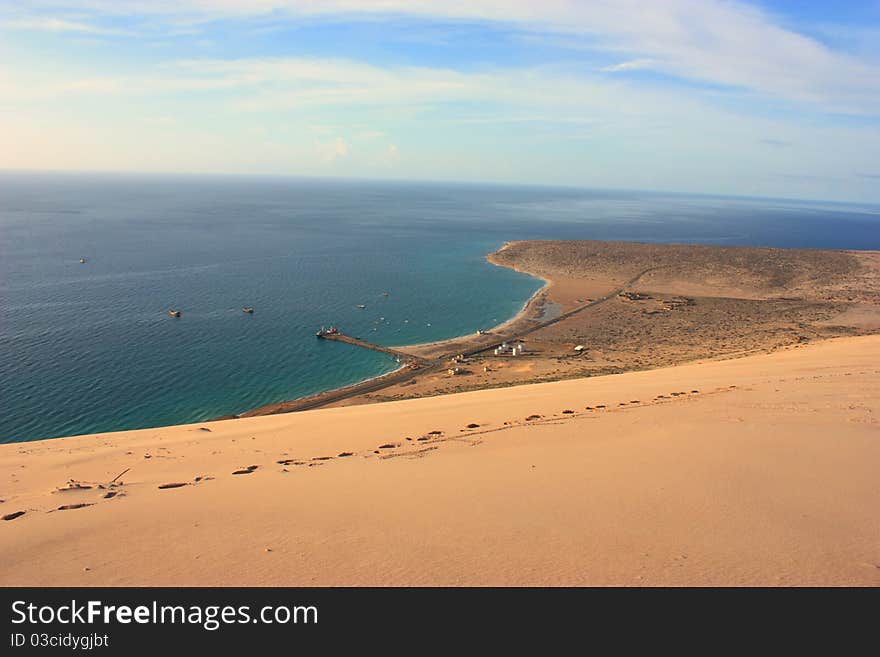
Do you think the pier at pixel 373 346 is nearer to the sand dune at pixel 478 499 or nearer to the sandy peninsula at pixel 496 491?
the sandy peninsula at pixel 496 491

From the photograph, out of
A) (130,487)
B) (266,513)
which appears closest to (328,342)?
(130,487)

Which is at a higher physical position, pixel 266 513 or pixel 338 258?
pixel 338 258

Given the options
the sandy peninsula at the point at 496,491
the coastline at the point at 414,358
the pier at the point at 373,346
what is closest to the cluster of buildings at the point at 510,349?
the coastline at the point at 414,358

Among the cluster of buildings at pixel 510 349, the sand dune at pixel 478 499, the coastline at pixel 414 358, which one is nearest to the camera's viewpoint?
the sand dune at pixel 478 499

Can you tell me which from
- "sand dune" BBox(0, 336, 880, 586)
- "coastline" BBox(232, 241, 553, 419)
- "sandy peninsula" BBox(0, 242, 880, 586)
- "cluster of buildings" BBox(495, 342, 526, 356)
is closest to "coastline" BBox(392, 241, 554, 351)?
"coastline" BBox(232, 241, 553, 419)

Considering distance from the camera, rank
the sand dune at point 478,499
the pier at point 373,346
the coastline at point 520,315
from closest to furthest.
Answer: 1. the sand dune at point 478,499
2. the pier at point 373,346
3. the coastline at point 520,315

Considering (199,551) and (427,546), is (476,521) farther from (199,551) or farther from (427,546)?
(199,551)

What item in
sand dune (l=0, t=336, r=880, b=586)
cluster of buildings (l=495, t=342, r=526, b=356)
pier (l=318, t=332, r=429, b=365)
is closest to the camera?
sand dune (l=0, t=336, r=880, b=586)

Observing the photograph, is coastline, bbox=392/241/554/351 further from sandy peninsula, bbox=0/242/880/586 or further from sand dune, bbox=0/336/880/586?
sand dune, bbox=0/336/880/586
